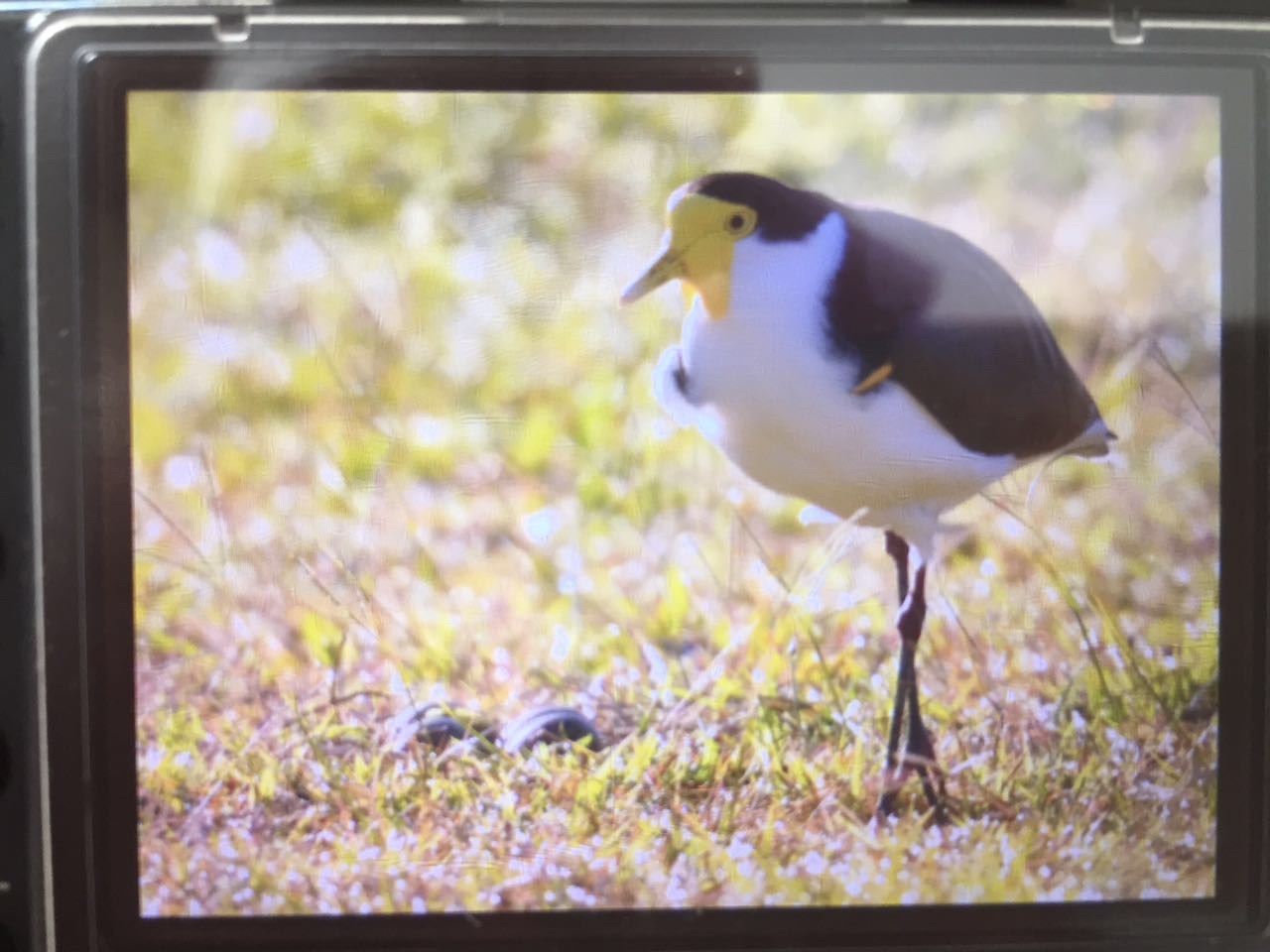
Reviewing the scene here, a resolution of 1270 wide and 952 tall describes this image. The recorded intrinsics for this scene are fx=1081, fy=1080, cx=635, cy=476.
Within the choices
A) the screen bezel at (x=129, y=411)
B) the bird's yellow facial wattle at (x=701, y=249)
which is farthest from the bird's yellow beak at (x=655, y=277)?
the screen bezel at (x=129, y=411)

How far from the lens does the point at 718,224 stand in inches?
25.9

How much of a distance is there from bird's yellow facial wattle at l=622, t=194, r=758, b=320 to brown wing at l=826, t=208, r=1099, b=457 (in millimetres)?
67

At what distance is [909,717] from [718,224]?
326 millimetres

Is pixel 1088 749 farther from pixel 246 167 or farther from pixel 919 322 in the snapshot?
pixel 246 167

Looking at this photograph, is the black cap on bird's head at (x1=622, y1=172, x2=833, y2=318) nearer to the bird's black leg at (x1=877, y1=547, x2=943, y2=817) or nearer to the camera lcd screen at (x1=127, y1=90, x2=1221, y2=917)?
the camera lcd screen at (x1=127, y1=90, x2=1221, y2=917)

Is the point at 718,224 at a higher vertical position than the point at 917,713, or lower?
higher

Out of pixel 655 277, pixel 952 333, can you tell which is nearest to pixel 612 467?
pixel 655 277

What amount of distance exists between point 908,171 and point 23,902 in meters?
0.70

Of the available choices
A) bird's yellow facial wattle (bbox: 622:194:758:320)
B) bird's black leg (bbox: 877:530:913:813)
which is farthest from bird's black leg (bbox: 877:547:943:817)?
bird's yellow facial wattle (bbox: 622:194:758:320)

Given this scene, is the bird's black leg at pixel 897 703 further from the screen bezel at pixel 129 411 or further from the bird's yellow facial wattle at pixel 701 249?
the bird's yellow facial wattle at pixel 701 249

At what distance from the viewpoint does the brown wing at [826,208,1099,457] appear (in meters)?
0.66

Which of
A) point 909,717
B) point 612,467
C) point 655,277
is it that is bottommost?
point 909,717

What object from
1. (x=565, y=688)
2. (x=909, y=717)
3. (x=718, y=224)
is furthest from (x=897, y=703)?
(x=718, y=224)

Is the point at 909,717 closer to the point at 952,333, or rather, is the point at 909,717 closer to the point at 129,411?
the point at 952,333
